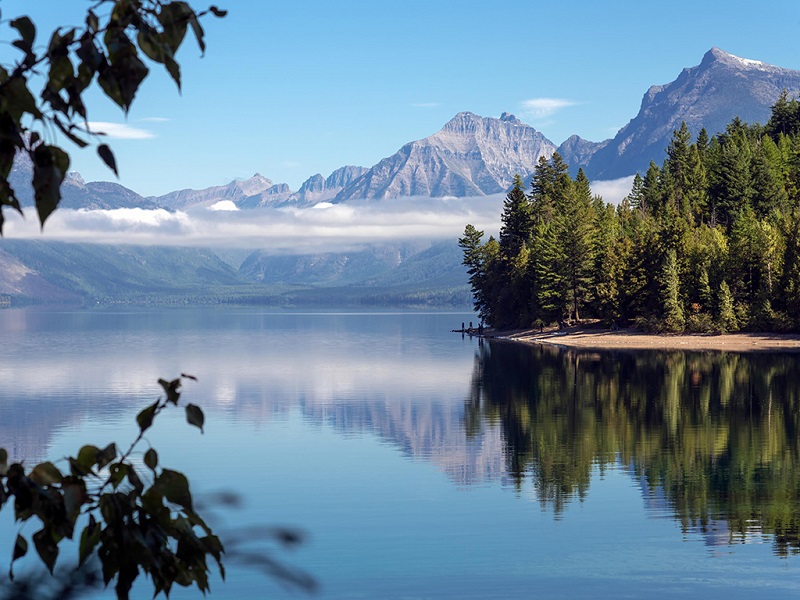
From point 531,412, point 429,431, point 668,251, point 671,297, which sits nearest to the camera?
point 429,431

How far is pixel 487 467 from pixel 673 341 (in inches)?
3617

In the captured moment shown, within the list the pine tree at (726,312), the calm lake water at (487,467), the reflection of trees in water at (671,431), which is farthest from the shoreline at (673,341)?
the calm lake water at (487,467)

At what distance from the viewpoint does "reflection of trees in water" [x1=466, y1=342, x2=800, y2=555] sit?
36625mm

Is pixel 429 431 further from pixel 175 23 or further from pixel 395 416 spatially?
pixel 175 23

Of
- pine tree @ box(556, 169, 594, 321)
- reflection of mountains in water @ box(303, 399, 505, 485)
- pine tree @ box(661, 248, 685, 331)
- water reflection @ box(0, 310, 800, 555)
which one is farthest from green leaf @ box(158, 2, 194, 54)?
pine tree @ box(556, 169, 594, 321)

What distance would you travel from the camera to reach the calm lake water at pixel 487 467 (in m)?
28.1

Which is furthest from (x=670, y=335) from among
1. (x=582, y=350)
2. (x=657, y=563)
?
(x=657, y=563)

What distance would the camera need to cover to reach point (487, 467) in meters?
46.7

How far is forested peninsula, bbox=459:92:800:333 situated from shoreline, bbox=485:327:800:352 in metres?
1.62

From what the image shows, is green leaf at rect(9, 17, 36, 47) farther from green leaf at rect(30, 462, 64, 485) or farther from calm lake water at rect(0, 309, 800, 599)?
calm lake water at rect(0, 309, 800, 599)

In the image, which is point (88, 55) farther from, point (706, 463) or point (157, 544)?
point (706, 463)

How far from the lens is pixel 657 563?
2886 cm

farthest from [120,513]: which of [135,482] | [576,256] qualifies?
[576,256]

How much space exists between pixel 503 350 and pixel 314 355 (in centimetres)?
2465
